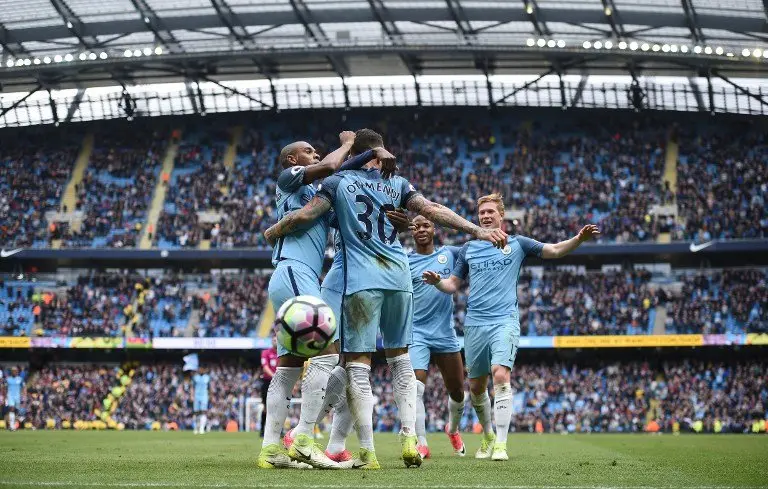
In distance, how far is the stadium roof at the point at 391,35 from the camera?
131 ft

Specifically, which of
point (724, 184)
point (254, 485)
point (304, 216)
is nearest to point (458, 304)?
point (724, 184)

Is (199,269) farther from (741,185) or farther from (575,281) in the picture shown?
(741,185)

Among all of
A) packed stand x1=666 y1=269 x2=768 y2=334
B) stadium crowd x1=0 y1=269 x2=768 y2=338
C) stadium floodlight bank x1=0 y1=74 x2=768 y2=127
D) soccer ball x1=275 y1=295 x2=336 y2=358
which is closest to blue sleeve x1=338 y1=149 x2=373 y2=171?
soccer ball x1=275 y1=295 x2=336 y2=358

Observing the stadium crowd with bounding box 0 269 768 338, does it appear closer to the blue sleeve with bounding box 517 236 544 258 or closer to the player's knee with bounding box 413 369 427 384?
the player's knee with bounding box 413 369 427 384

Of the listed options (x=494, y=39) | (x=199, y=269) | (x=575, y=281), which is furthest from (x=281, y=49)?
(x=575, y=281)

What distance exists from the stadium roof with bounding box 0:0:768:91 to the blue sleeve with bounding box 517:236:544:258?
29994 mm

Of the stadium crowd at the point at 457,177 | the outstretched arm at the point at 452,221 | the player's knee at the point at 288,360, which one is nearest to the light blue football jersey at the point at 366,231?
the outstretched arm at the point at 452,221

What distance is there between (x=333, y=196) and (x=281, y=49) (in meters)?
34.7

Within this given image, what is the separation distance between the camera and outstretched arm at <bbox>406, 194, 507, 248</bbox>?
7.65 meters

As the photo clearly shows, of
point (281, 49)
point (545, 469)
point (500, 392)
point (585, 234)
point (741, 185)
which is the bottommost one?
point (545, 469)

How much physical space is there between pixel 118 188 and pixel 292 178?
45421 millimetres

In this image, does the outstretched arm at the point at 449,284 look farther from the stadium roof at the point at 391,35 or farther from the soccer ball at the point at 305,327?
the stadium roof at the point at 391,35

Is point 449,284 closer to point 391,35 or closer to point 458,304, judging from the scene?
point 458,304

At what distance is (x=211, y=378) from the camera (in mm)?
43156
